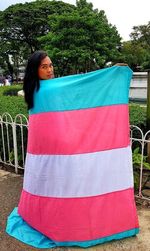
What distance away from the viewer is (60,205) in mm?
2590

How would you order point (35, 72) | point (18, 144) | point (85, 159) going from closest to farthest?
point (85, 159) → point (35, 72) → point (18, 144)

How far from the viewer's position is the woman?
2637 millimetres

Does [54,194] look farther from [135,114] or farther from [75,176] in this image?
[135,114]

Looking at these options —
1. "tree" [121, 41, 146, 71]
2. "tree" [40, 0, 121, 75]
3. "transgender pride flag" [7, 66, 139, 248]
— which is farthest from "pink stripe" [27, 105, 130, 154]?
"tree" [121, 41, 146, 71]

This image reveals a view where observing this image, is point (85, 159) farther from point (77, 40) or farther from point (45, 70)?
point (77, 40)

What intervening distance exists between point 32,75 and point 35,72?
0.04 m

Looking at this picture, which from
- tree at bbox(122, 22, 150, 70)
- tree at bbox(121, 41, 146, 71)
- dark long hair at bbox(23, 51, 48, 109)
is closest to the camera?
dark long hair at bbox(23, 51, 48, 109)

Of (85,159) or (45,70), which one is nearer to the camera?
(85,159)

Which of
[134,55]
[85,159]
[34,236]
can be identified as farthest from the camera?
[134,55]

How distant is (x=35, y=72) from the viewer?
2.65 metres

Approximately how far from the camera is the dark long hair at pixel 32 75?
264 centimetres

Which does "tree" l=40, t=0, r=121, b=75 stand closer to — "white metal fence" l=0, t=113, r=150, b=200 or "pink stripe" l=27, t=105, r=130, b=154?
"white metal fence" l=0, t=113, r=150, b=200

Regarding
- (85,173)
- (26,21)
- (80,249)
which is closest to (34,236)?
(80,249)

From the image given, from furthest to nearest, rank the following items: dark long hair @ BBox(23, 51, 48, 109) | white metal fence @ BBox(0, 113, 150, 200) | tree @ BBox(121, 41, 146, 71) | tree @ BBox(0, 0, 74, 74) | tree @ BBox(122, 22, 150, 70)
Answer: tree @ BBox(121, 41, 146, 71) < tree @ BBox(122, 22, 150, 70) < tree @ BBox(0, 0, 74, 74) < white metal fence @ BBox(0, 113, 150, 200) < dark long hair @ BBox(23, 51, 48, 109)
